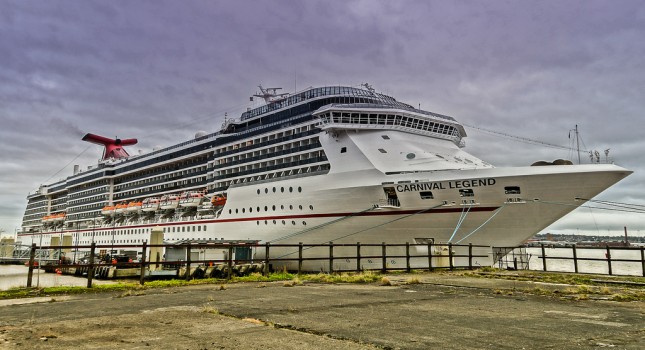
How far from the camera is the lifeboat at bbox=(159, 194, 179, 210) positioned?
3959 cm

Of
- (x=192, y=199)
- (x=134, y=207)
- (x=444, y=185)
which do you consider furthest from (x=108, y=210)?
(x=444, y=185)

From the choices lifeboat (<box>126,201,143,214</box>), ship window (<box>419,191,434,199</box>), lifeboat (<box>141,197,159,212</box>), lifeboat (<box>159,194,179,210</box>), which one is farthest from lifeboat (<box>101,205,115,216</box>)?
ship window (<box>419,191,434,199</box>)

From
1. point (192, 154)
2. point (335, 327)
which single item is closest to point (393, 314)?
point (335, 327)

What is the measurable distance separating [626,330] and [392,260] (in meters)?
18.2

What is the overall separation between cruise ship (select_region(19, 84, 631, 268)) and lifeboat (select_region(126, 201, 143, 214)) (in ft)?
5.69

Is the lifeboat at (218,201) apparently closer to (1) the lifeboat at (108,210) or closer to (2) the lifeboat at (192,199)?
(2) the lifeboat at (192,199)

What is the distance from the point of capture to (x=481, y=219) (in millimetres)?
21109

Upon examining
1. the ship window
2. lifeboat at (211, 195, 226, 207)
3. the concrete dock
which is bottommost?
the concrete dock

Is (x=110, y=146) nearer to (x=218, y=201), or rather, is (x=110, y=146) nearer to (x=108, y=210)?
(x=108, y=210)

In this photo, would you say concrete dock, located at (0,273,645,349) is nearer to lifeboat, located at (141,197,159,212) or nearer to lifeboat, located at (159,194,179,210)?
lifeboat, located at (159,194,179,210)

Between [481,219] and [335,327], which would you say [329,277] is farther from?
[481,219]

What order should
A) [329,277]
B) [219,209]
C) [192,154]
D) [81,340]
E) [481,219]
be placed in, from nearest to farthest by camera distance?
[81,340] < [329,277] < [481,219] < [219,209] < [192,154]

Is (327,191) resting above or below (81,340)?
above

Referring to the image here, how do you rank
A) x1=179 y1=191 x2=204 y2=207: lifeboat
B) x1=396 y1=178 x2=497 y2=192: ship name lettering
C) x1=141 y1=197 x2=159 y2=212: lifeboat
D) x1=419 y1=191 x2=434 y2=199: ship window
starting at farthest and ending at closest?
x1=141 y1=197 x2=159 y2=212: lifeboat, x1=179 y1=191 x2=204 y2=207: lifeboat, x1=419 y1=191 x2=434 y2=199: ship window, x1=396 y1=178 x2=497 y2=192: ship name lettering
